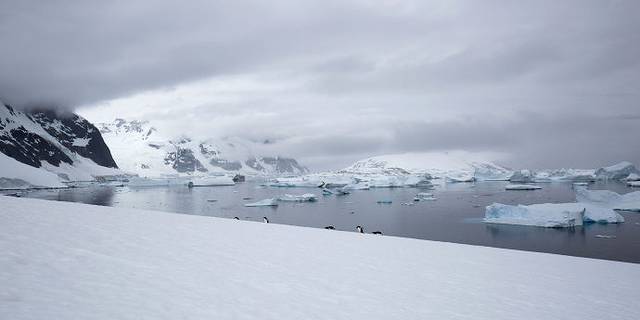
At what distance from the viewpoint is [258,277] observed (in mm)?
5910

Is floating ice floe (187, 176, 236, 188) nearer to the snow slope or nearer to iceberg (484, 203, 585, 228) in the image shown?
iceberg (484, 203, 585, 228)

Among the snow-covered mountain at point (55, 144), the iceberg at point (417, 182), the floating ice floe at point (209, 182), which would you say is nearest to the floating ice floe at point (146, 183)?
the floating ice floe at point (209, 182)

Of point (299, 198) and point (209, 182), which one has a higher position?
point (209, 182)

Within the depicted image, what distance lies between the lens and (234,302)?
4.68m

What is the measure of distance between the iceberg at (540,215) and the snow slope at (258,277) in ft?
65.6

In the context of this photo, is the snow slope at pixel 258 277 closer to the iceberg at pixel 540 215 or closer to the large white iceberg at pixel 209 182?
the iceberg at pixel 540 215

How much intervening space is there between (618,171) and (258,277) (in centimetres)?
11060

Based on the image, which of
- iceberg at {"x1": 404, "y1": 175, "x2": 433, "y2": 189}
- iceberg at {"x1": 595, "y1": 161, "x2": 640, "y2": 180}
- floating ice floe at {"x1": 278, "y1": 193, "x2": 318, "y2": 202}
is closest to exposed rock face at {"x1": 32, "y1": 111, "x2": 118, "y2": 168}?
iceberg at {"x1": 404, "y1": 175, "x2": 433, "y2": 189}

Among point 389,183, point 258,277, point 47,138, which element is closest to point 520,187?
point 389,183

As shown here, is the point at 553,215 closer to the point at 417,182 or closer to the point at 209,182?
the point at 417,182

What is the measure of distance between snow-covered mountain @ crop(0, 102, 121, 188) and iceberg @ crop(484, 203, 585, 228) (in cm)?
7999

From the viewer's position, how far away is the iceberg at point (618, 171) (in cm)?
9188

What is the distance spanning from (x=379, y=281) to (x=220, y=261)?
101 inches

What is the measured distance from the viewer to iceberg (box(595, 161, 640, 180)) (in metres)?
91.9
